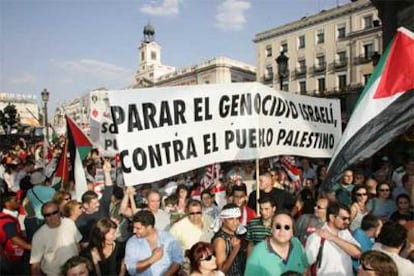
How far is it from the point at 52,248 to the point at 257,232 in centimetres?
192

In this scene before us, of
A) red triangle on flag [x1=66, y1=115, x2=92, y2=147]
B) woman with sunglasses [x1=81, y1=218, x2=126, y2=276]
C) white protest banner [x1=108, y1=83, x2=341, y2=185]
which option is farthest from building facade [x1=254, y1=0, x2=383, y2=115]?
woman with sunglasses [x1=81, y1=218, x2=126, y2=276]

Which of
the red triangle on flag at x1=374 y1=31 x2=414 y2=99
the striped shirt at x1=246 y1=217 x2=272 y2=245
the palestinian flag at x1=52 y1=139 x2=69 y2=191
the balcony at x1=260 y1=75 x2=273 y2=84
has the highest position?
the balcony at x1=260 y1=75 x2=273 y2=84

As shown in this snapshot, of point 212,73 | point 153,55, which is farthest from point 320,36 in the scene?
point 153,55

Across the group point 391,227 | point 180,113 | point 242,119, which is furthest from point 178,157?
point 391,227

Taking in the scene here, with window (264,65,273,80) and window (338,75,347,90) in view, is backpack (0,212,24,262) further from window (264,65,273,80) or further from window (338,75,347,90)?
window (264,65,273,80)

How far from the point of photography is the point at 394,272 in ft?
9.16

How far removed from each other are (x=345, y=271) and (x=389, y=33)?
8136 millimetres

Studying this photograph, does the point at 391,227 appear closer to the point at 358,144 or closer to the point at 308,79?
the point at 358,144

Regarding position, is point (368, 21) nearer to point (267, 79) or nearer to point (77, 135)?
point (267, 79)

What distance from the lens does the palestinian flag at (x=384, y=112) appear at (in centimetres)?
375

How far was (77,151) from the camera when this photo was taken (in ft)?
22.5

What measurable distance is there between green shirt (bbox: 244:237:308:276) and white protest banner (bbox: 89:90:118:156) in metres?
4.09

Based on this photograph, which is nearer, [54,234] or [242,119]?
[54,234]

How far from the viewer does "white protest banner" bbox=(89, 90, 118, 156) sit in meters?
7.37
